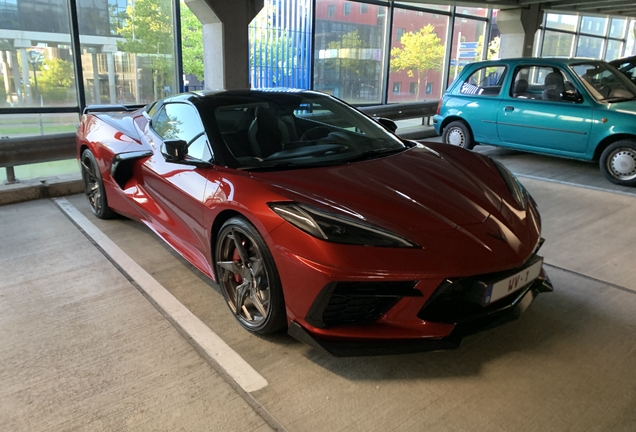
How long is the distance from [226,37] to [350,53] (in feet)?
18.6

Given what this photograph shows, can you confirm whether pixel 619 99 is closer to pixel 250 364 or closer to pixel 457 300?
pixel 457 300

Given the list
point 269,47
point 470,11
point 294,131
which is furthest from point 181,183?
point 470,11

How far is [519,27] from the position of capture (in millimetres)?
13305

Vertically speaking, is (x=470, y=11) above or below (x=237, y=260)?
above

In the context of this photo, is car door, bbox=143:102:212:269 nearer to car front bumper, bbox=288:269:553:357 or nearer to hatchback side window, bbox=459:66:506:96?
car front bumper, bbox=288:269:553:357

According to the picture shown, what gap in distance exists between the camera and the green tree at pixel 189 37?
9.41 meters

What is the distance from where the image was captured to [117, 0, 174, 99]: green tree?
910 centimetres

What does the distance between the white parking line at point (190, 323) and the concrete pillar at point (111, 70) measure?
19.1 ft

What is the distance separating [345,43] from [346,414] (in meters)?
12.0

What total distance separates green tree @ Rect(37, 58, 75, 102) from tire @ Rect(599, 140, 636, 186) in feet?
28.2

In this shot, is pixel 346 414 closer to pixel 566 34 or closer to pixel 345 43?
pixel 345 43

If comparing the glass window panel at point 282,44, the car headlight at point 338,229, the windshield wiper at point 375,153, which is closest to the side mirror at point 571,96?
the windshield wiper at point 375,153

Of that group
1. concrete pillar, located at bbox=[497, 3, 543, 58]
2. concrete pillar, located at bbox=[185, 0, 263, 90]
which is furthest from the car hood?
concrete pillar, located at bbox=[497, 3, 543, 58]

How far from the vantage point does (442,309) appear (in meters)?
2.12
